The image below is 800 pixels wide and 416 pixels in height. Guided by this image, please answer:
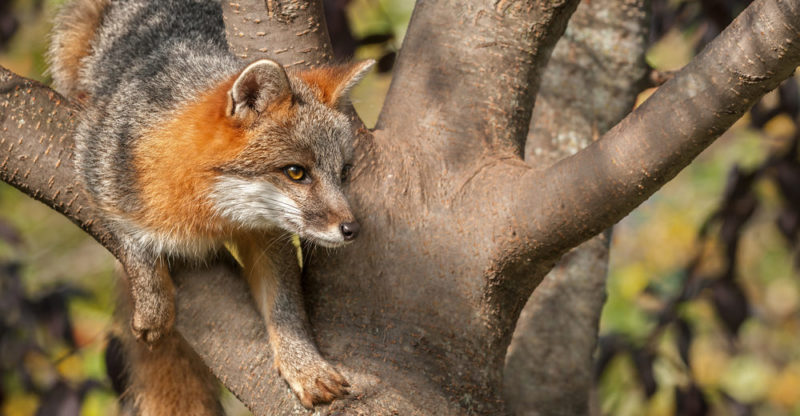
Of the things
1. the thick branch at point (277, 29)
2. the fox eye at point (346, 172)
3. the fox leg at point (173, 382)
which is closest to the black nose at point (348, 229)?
the fox eye at point (346, 172)

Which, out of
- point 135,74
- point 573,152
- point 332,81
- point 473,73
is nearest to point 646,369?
point 573,152

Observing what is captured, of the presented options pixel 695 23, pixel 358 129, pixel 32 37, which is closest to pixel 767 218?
pixel 695 23

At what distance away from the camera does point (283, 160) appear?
8.29 feet

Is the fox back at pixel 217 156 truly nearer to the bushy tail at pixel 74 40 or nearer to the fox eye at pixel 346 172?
the fox eye at pixel 346 172

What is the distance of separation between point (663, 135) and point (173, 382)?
74.8 inches

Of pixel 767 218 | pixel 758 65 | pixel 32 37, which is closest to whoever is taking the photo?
pixel 758 65

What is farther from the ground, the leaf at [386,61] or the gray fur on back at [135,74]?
the gray fur on back at [135,74]

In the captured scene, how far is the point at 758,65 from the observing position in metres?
1.77

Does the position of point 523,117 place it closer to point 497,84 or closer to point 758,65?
point 497,84

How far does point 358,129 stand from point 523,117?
1.80 feet

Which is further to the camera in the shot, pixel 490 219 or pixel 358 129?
pixel 358 129

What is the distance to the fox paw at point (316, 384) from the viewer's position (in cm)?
218

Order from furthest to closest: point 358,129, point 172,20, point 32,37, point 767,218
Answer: point 32,37, point 767,218, point 172,20, point 358,129

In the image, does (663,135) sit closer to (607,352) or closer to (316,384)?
(316,384)
